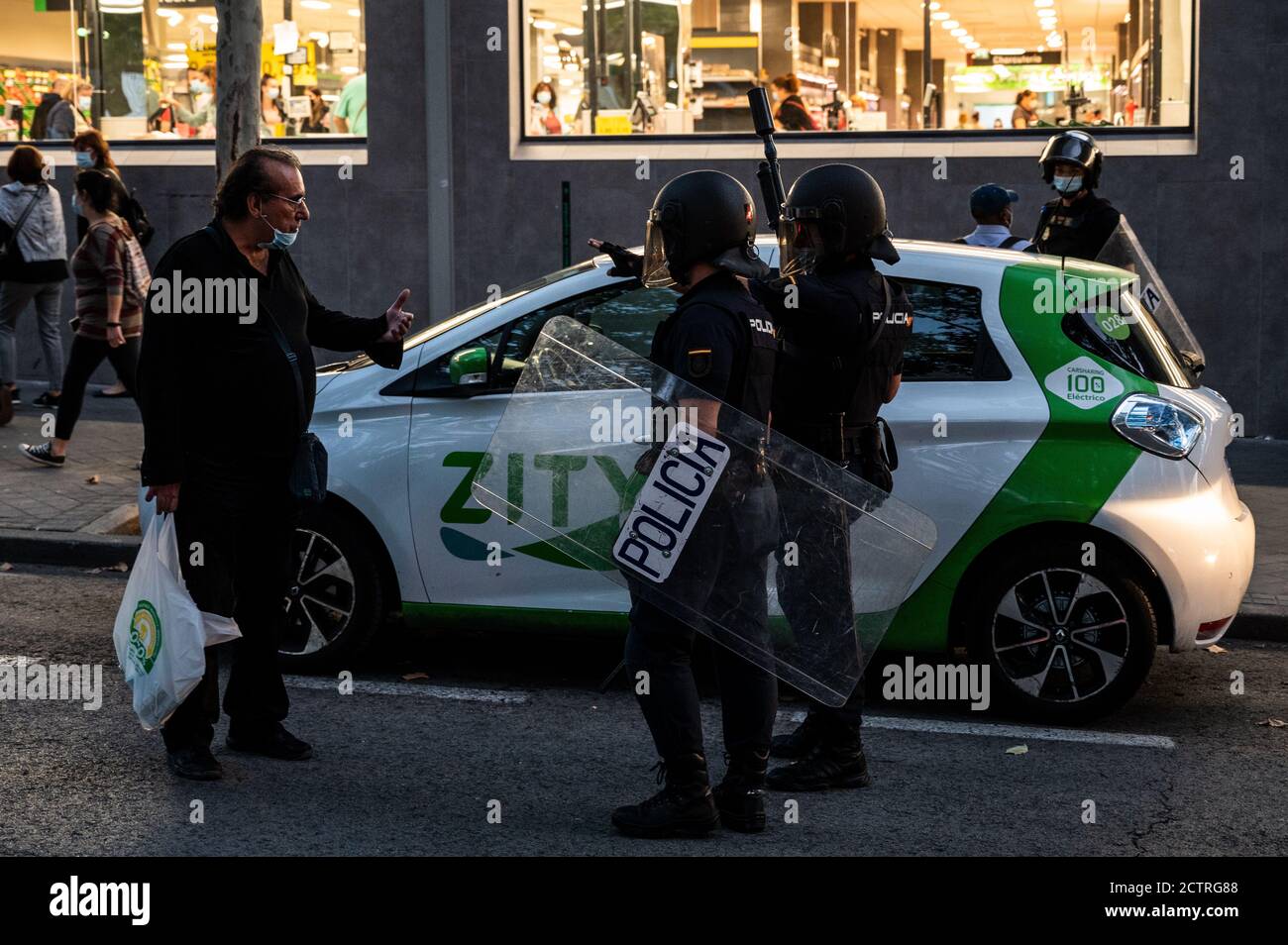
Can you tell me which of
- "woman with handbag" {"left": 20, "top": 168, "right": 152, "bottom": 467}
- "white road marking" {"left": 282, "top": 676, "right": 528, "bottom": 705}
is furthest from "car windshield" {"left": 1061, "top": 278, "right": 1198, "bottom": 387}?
"woman with handbag" {"left": 20, "top": 168, "right": 152, "bottom": 467}

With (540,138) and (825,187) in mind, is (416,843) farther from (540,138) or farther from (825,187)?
(540,138)

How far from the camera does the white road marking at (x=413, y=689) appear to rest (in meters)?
6.32

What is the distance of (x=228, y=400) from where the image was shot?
525cm

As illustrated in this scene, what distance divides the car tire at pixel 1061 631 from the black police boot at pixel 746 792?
1.44 metres

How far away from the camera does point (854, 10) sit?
12852 millimetres

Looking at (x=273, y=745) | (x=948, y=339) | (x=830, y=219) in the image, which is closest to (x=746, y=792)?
(x=273, y=745)

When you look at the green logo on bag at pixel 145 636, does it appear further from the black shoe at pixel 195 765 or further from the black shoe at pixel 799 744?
the black shoe at pixel 799 744

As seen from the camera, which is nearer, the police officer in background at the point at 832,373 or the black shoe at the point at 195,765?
the police officer in background at the point at 832,373

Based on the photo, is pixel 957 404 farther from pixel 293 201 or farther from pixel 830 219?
pixel 293 201

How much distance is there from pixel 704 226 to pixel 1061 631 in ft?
7.33

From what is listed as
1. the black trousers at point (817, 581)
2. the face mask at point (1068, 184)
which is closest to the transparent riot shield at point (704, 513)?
the black trousers at point (817, 581)

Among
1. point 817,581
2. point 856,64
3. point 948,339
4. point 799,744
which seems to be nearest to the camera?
point 817,581
